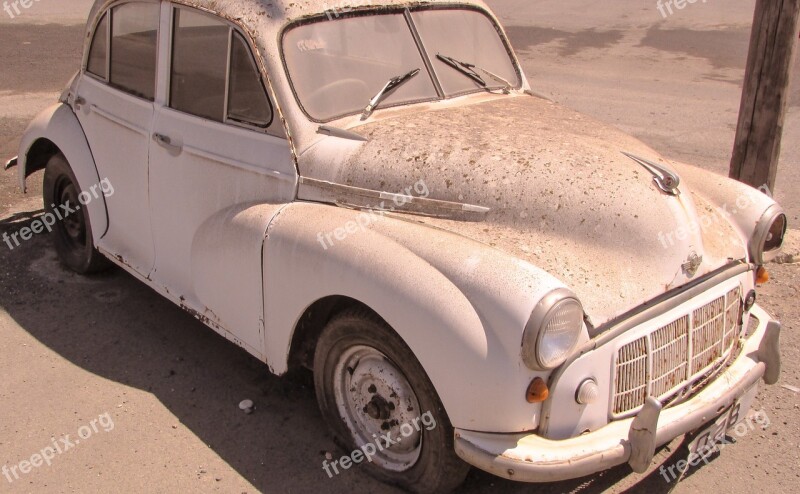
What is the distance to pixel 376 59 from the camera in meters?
3.93

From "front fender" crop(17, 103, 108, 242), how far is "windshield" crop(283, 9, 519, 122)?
5.54ft

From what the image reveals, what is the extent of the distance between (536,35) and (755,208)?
1137 centimetres

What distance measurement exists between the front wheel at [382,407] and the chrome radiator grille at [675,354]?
674 millimetres

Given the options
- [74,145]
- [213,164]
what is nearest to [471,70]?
[213,164]

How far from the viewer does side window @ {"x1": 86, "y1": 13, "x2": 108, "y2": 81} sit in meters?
4.71

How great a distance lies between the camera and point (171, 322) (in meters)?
4.77

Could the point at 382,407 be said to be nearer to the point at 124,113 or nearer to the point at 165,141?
the point at 165,141

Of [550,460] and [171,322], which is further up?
[550,460]

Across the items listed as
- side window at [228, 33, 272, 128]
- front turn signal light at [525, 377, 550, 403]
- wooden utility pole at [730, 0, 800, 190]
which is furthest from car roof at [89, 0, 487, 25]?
wooden utility pole at [730, 0, 800, 190]

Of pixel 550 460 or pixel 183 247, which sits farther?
pixel 183 247

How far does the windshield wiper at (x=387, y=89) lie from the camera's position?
3.79 m

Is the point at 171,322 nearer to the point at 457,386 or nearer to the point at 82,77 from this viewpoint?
the point at 82,77

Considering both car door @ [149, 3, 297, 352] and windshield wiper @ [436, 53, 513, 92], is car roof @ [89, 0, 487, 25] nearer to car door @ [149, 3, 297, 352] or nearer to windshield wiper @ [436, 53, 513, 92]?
car door @ [149, 3, 297, 352]

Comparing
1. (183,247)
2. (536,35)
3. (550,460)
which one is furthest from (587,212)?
(536,35)
